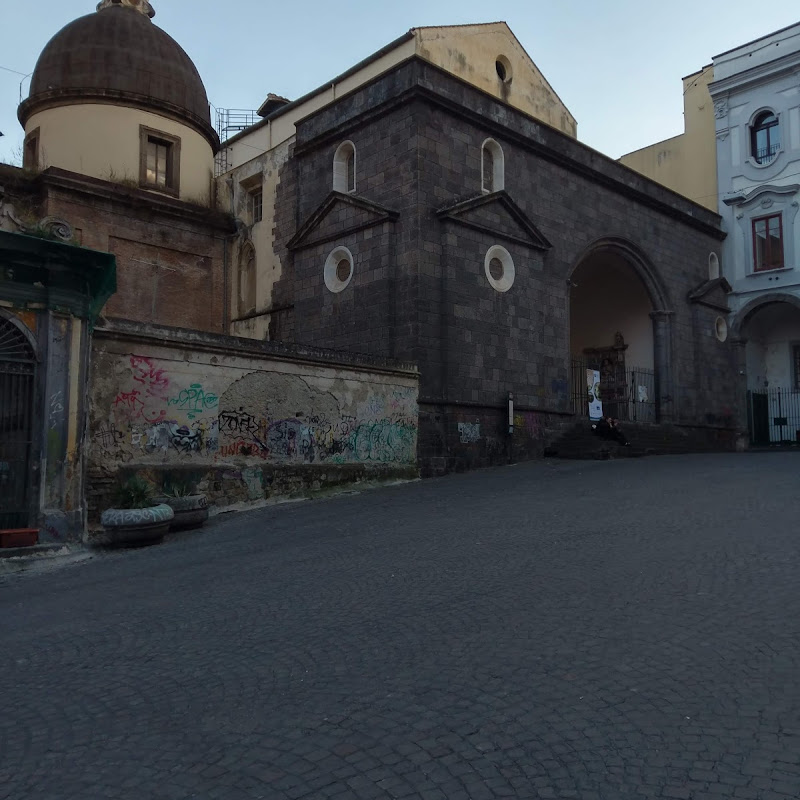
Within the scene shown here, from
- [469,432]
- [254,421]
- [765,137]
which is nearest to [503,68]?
[765,137]

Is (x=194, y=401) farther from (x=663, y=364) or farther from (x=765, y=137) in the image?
(x=765, y=137)

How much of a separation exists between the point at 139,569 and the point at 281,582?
233cm

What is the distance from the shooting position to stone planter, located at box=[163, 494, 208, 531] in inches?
438

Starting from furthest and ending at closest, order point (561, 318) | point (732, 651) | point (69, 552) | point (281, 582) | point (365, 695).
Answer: point (561, 318) < point (69, 552) < point (281, 582) < point (732, 651) < point (365, 695)

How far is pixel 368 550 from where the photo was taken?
336 inches

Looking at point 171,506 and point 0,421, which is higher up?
point 0,421

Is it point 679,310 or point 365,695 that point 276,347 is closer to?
point 365,695

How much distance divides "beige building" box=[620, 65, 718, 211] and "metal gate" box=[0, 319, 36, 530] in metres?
23.2

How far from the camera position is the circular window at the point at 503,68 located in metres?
22.7

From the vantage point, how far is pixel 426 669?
14.9ft

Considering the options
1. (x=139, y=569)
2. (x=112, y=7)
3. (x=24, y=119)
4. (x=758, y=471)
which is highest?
(x=112, y=7)

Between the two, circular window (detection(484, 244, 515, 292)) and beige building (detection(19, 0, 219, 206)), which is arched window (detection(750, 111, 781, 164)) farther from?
beige building (detection(19, 0, 219, 206))

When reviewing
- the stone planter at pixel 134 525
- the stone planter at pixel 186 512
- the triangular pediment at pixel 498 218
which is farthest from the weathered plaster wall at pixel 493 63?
the stone planter at pixel 134 525

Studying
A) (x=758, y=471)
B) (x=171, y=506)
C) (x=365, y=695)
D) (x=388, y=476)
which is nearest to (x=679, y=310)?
(x=758, y=471)
